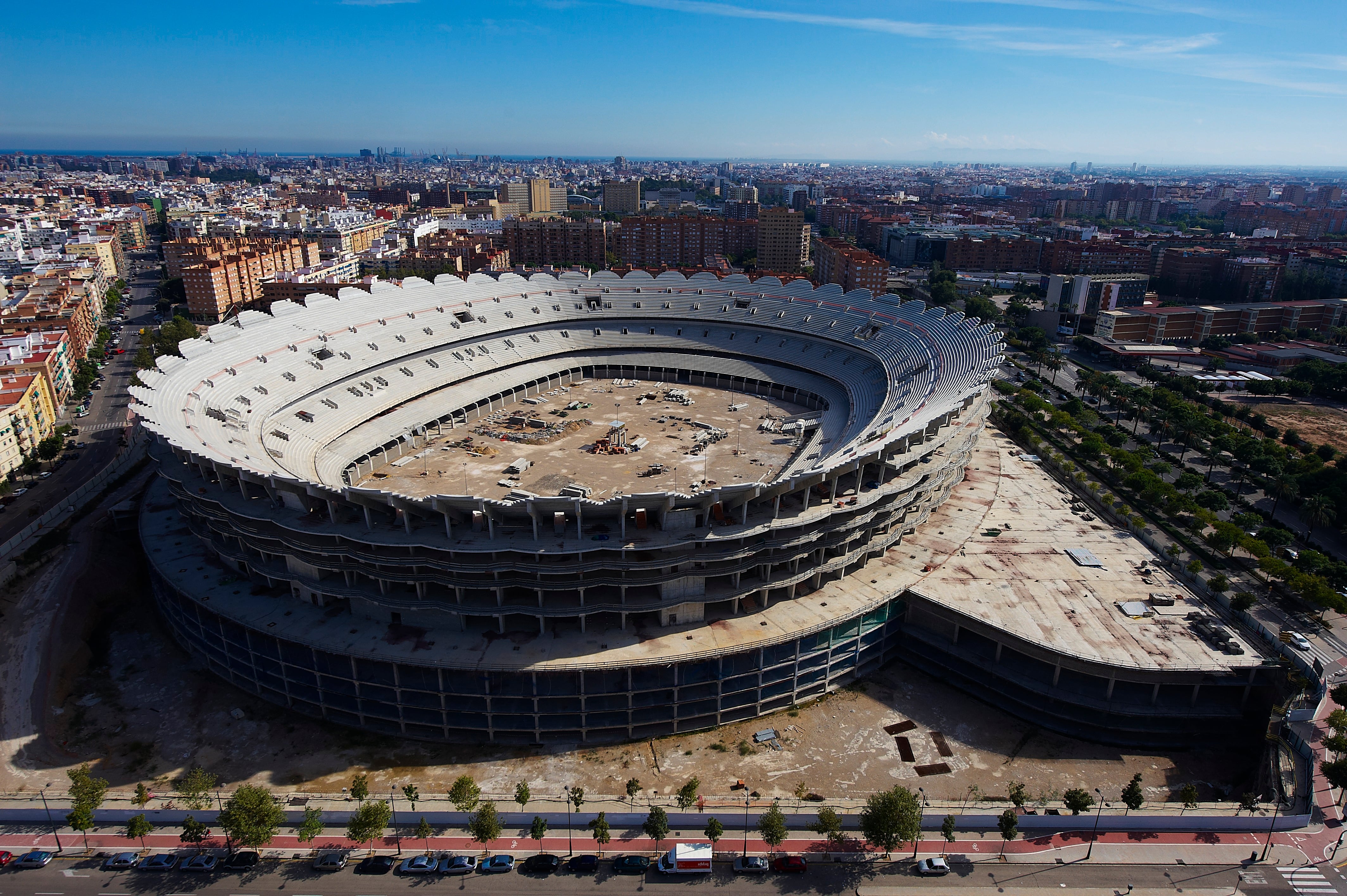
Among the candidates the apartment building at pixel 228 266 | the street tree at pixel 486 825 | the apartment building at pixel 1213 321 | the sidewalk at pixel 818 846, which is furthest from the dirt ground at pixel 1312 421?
the apartment building at pixel 228 266

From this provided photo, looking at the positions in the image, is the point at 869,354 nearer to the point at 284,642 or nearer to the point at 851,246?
the point at 284,642

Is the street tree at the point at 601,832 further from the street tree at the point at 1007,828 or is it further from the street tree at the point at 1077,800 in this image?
the street tree at the point at 1077,800

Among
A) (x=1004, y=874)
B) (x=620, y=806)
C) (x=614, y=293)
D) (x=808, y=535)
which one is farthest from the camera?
(x=614, y=293)

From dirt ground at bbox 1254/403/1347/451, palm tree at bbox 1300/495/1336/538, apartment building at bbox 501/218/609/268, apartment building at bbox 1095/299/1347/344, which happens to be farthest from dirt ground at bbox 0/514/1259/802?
apartment building at bbox 501/218/609/268

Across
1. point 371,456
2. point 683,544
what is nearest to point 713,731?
point 683,544

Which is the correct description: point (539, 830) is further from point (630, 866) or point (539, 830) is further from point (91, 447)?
point (91, 447)

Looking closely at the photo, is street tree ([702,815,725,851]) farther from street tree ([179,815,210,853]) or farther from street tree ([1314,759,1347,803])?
street tree ([1314,759,1347,803])
